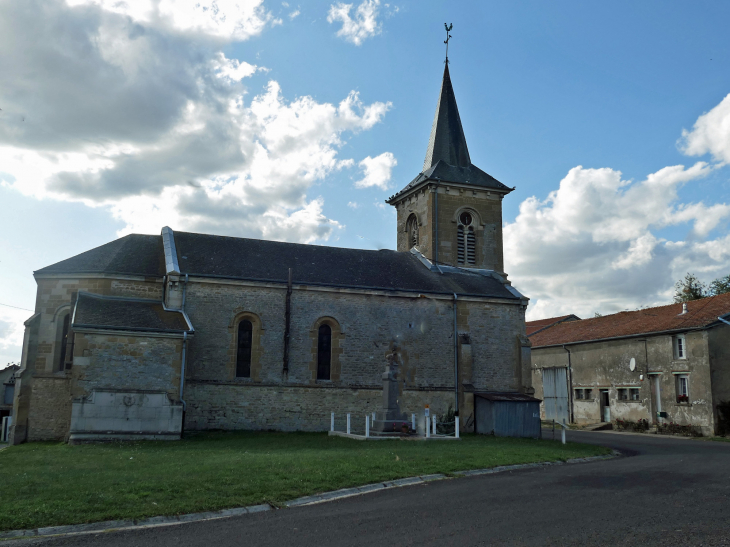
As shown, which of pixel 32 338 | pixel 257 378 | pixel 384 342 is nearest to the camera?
pixel 32 338

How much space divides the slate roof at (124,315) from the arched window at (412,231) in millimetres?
14197

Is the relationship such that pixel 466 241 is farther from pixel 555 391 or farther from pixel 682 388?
pixel 682 388

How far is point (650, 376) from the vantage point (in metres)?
28.9

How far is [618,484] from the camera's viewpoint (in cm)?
1073

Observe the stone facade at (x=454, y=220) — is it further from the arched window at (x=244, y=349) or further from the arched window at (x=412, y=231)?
the arched window at (x=244, y=349)

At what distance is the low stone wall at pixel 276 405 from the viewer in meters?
21.7

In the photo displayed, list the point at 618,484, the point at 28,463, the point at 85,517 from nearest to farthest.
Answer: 1. the point at 85,517
2. the point at 618,484
3. the point at 28,463

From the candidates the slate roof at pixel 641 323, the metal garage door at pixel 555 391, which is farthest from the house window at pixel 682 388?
the metal garage door at pixel 555 391

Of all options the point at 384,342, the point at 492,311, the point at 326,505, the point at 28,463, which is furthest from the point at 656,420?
the point at 28,463

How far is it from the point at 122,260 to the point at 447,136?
60.1ft

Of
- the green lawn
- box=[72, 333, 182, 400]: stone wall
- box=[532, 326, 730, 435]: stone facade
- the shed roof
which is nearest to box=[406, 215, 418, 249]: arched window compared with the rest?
the shed roof

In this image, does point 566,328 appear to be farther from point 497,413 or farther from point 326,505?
point 326,505

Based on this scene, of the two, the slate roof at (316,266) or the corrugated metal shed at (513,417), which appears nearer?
the corrugated metal shed at (513,417)

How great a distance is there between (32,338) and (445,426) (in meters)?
15.5
